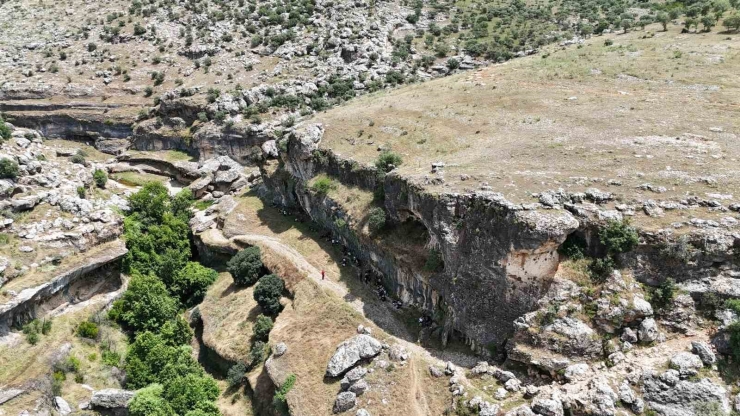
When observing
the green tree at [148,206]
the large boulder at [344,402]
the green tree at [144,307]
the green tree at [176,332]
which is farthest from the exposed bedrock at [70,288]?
the large boulder at [344,402]

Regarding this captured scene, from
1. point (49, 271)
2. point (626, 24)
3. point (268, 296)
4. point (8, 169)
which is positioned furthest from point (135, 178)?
point (626, 24)

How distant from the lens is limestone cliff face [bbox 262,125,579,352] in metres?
31.8

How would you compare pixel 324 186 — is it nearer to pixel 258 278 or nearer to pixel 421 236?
pixel 258 278

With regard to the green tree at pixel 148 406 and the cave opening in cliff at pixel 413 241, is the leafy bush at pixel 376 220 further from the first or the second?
the green tree at pixel 148 406

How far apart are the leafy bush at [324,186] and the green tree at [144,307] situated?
19274 millimetres

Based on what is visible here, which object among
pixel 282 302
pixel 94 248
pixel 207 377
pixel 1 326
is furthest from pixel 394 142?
pixel 1 326

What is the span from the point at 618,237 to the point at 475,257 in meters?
9.65

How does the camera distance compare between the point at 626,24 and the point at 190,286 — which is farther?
the point at 626,24

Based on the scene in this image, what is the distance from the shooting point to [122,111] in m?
85.0

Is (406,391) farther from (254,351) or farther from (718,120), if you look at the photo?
(718,120)

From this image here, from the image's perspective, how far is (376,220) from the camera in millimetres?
42781

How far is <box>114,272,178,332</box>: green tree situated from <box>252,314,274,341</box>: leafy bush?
1095cm

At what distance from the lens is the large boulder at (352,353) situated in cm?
3431

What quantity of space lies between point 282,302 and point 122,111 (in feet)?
Result: 202
